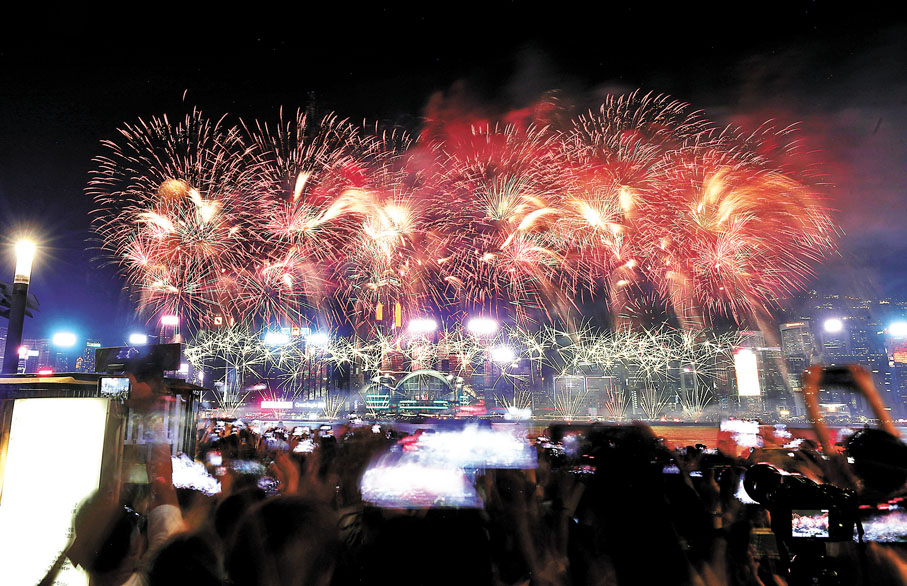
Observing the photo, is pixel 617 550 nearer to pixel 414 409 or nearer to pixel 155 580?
pixel 155 580

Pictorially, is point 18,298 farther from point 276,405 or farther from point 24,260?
point 276,405

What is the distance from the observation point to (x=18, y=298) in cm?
1039

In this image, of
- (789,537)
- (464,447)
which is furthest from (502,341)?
(789,537)

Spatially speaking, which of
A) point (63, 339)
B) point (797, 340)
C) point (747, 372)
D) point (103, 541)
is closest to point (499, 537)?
point (103, 541)

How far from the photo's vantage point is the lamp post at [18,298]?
1020 centimetres

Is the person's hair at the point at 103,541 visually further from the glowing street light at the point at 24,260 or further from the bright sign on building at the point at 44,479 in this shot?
the glowing street light at the point at 24,260

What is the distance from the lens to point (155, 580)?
9.29 ft

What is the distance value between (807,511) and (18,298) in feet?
42.1

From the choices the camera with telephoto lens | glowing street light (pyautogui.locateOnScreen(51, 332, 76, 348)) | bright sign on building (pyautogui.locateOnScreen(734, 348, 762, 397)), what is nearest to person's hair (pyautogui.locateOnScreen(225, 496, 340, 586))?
the camera with telephoto lens

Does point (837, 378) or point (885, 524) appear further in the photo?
point (837, 378)

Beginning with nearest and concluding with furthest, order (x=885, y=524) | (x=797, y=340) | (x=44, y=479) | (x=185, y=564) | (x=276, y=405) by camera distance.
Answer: (x=185, y=564), (x=885, y=524), (x=44, y=479), (x=276, y=405), (x=797, y=340)

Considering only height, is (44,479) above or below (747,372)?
below

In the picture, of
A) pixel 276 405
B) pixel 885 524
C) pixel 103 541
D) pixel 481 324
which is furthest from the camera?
pixel 276 405

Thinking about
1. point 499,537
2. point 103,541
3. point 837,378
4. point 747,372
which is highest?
point 747,372
